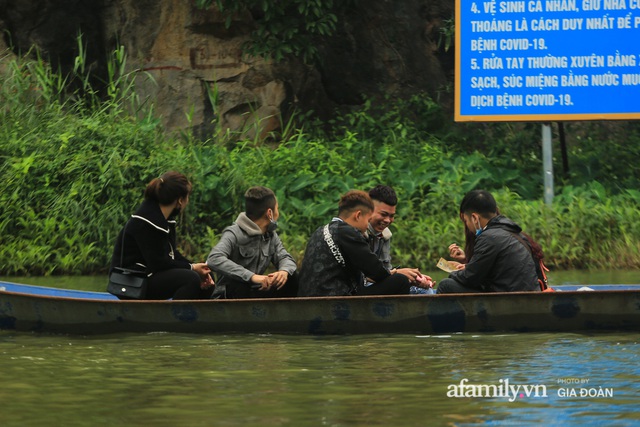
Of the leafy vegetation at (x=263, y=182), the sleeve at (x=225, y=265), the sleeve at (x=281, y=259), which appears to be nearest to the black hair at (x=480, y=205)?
Answer: the sleeve at (x=281, y=259)

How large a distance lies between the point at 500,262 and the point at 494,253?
119 mm

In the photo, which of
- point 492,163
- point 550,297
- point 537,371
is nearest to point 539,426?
point 537,371

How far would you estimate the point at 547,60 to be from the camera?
15.9 m

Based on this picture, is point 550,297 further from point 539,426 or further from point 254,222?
point 539,426

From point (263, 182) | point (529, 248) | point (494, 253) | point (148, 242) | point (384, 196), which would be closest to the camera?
point (494, 253)

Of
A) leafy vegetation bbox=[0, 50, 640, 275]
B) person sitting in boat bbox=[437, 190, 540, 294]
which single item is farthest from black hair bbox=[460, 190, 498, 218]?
leafy vegetation bbox=[0, 50, 640, 275]

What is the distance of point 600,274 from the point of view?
1412cm

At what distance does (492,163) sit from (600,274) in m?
3.54

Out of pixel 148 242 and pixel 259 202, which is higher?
pixel 259 202

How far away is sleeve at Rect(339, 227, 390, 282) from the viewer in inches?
377

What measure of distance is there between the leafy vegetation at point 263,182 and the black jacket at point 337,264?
494cm

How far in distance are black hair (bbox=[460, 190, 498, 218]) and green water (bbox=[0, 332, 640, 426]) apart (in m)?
0.94

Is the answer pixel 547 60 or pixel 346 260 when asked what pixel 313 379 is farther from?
pixel 547 60

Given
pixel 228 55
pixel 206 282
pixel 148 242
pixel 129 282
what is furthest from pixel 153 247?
pixel 228 55
